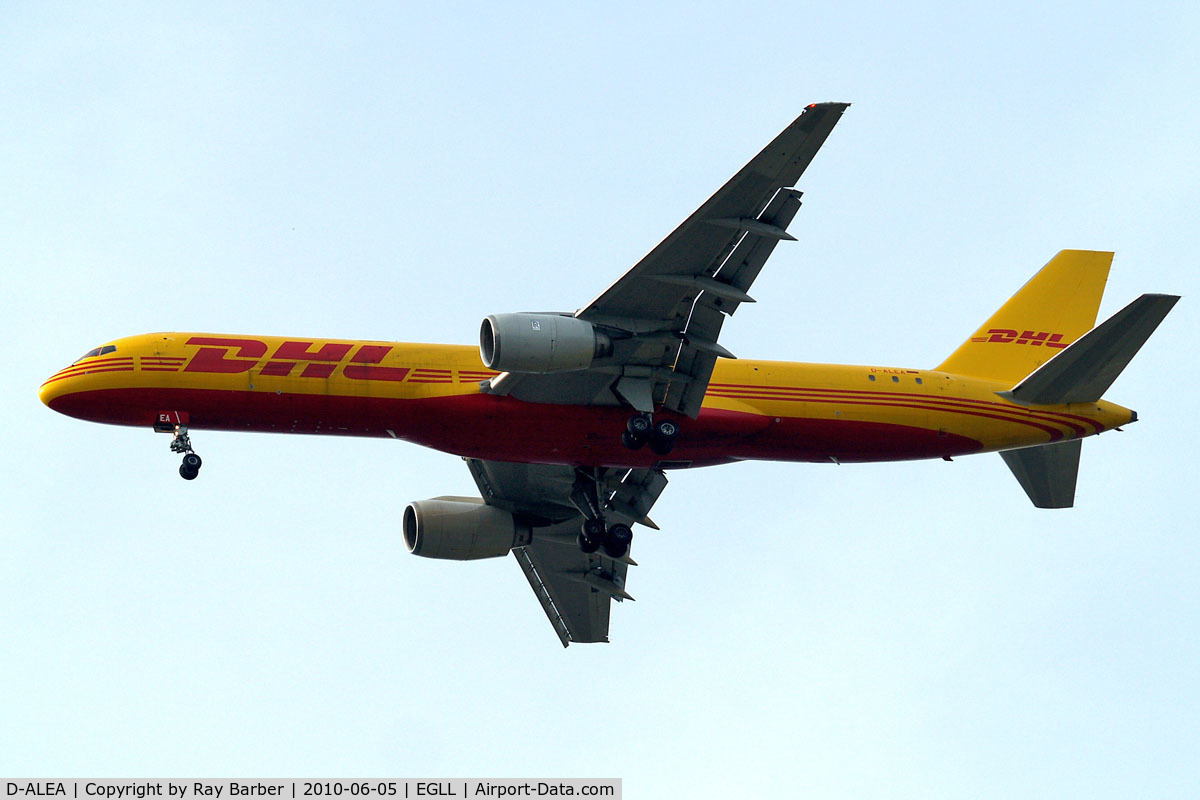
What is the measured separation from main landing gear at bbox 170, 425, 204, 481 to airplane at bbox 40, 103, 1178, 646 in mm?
52

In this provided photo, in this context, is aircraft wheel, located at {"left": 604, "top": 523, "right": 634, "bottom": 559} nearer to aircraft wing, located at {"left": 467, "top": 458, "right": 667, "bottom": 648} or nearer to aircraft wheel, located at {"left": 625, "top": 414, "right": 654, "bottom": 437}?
aircraft wing, located at {"left": 467, "top": 458, "right": 667, "bottom": 648}

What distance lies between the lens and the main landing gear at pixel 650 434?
39406 millimetres

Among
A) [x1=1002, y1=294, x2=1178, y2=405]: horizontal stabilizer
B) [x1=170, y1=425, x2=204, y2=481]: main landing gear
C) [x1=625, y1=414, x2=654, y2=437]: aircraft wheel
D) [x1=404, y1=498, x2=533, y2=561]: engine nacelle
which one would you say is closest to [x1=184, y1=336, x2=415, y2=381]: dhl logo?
[x1=170, y1=425, x2=204, y2=481]: main landing gear

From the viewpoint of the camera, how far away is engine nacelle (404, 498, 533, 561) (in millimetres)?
46122

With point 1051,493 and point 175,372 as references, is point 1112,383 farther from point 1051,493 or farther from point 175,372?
point 175,372

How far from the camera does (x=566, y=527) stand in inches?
1924

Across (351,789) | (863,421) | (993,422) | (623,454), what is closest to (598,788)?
(351,789)

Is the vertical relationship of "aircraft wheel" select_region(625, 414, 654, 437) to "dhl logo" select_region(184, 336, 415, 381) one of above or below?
below

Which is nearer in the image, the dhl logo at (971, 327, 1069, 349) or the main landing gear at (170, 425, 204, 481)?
the main landing gear at (170, 425, 204, 481)

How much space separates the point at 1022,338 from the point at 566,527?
15407 mm

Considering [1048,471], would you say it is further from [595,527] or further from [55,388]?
[55,388]

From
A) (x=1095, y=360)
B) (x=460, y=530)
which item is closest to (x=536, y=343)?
(x=460, y=530)

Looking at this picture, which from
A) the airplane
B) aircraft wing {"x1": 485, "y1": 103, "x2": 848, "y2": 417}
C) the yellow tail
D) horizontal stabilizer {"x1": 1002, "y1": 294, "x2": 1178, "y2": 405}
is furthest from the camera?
the yellow tail

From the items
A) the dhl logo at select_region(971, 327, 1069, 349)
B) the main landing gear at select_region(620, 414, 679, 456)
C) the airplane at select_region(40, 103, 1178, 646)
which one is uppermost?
the dhl logo at select_region(971, 327, 1069, 349)
